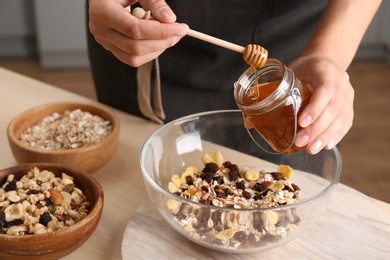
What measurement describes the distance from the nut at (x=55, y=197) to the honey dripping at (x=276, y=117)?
1.03 ft

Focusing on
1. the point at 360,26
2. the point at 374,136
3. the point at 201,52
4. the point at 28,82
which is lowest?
the point at 374,136

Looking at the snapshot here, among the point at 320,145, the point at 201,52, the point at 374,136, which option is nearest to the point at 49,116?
the point at 201,52

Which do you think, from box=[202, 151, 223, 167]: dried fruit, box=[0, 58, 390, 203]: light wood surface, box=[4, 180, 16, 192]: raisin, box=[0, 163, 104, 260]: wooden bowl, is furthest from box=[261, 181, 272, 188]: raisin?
box=[0, 58, 390, 203]: light wood surface

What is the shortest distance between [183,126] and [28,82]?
47 centimetres

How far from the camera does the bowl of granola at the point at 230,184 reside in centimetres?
85

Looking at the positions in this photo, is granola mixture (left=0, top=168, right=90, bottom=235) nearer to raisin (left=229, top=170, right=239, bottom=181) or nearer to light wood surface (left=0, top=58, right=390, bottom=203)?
raisin (left=229, top=170, right=239, bottom=181)

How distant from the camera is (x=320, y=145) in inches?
37.9

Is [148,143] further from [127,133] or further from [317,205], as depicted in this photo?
[317,205]

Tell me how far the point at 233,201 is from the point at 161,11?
0.30 meters

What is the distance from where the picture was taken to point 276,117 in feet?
2.96

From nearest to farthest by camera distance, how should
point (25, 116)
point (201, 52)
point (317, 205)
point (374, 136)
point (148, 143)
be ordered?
1. point (317, 205)
2. point (148, 143)
3. point (25, 116)
4. point (201, 52)
5. point (374, 136)

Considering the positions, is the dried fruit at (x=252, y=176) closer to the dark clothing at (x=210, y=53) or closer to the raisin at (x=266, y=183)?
the raisin at (x=266, y=183)

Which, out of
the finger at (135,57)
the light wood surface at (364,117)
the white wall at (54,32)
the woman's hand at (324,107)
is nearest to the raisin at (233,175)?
the woman's hand at (324,107)

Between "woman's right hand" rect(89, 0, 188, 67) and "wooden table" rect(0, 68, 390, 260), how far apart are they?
0.79ft
